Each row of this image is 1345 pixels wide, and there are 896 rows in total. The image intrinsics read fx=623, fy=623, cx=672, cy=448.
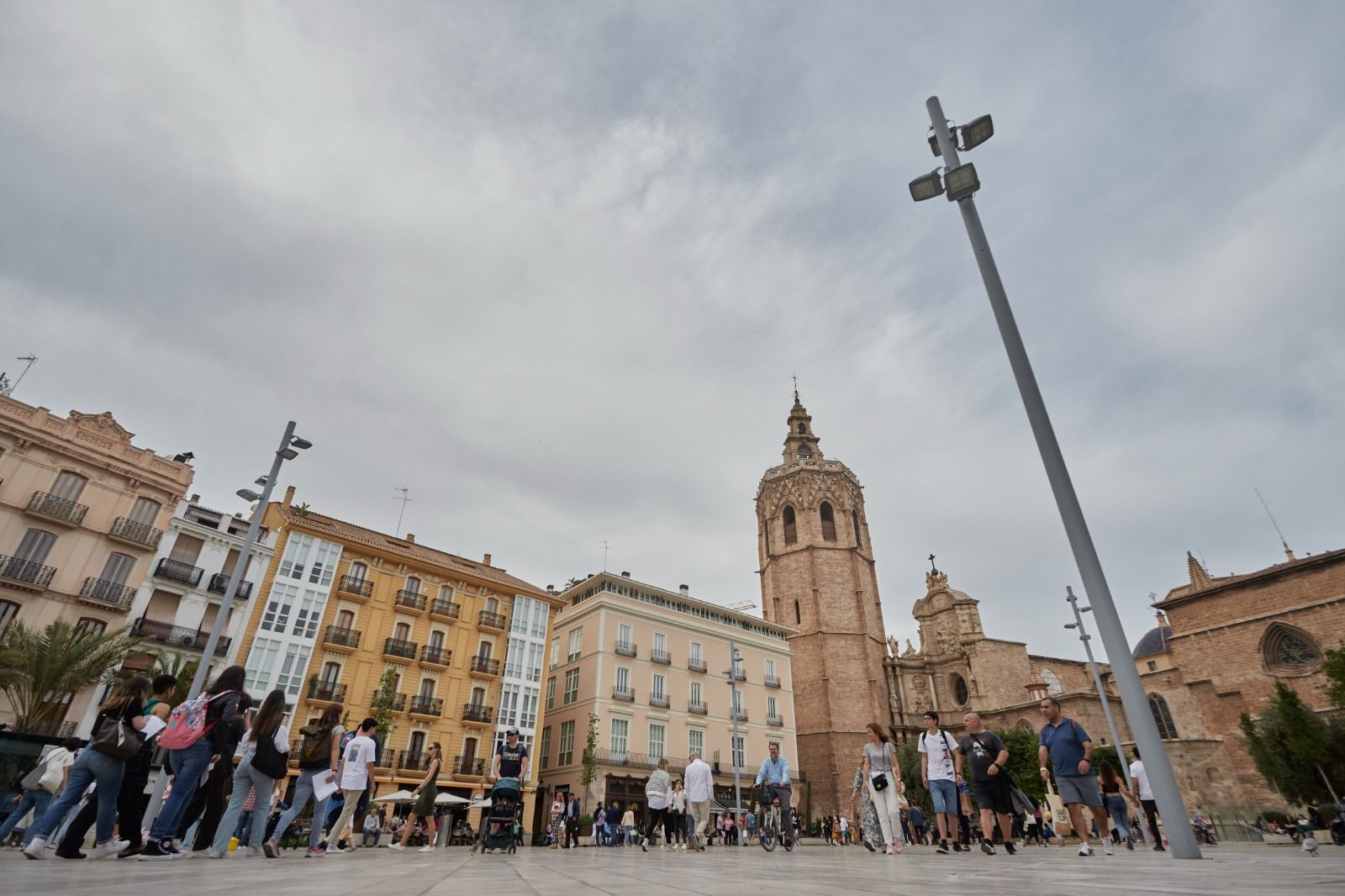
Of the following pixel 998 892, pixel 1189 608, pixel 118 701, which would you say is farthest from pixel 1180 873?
pixel 1189 608

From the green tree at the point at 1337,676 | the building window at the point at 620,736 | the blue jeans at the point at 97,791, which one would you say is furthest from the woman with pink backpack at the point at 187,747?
the green tree at the point at 1337,676

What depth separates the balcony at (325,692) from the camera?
25062 mm

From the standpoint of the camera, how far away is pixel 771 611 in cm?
5047

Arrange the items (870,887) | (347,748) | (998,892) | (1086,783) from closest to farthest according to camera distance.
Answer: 1. (998,892)
2. (870,887)
3. (1086,783)
4. (347,748)

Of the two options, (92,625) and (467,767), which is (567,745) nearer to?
(467,767)

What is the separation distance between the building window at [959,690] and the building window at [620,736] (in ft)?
94.4

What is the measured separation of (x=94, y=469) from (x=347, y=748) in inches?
948

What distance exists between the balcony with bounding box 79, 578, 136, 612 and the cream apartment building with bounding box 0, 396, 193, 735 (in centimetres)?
3

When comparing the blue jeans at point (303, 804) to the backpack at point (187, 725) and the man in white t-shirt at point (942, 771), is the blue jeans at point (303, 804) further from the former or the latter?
the man in white t-shirt at point (942, 771)

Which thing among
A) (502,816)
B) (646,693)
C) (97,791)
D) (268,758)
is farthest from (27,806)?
(646,693)

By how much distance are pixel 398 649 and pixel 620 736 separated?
38.9 feet

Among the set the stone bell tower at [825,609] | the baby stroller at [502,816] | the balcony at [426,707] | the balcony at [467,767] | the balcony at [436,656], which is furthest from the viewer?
the stone bell tower at [825,609]

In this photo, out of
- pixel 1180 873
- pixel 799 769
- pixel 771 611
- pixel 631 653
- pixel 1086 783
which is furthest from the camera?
pixel 771 611

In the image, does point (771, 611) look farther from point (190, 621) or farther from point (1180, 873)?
point (1180, 873)
